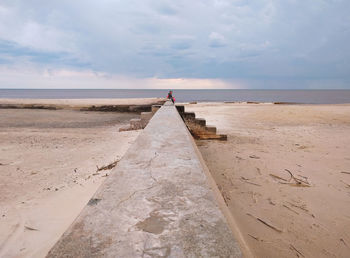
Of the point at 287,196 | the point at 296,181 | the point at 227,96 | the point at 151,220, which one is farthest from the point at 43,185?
the point at 227,96

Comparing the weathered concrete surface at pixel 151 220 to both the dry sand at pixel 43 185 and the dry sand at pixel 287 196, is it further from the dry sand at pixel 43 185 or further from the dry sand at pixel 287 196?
the dry sand at pixel 43 185

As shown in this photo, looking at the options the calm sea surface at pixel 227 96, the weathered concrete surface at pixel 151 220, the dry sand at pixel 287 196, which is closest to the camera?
the weathered concrete surface at pixel 151 220

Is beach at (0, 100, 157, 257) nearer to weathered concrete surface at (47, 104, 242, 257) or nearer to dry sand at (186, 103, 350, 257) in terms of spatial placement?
weathered concrete surface at (47, 104, 242, 257)

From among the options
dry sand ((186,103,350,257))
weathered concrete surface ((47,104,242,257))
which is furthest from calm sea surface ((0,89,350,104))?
weathered concrete surface ((47,104,242,257))

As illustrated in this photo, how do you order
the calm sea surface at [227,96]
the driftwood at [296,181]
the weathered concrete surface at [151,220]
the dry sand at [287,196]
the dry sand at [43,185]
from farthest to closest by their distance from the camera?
the calm sea surface at [227,96], the driftwood at [296,181], the dry sand at [43,185], the dry sand at [287,196], the weathered concrete surface at [151,220]

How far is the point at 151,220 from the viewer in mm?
1019

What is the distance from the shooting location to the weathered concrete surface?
2.69 feet

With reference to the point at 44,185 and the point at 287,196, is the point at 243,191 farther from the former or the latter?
the point at 44,185

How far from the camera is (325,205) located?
7.56ft

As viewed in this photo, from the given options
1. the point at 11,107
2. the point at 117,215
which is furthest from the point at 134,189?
the point at 11,107

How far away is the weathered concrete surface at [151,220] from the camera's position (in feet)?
2.69

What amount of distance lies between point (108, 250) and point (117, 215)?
0.25m

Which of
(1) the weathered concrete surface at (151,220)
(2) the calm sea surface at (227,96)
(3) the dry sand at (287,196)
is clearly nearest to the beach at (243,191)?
(3) the dry sand at (287,196)

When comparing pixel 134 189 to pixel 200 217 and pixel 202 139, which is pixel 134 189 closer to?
pixel 200 217
